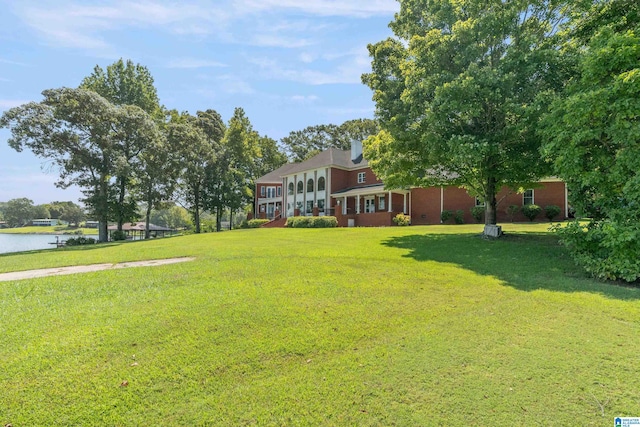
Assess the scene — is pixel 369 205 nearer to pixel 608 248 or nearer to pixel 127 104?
pixel 608 248

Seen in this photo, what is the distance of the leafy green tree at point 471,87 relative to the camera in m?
9.87

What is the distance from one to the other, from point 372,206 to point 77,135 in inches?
937

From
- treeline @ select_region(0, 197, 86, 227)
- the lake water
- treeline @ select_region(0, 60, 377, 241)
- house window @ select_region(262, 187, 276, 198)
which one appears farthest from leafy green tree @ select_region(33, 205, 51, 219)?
house window @ select_region(262, 187, 276, 198)

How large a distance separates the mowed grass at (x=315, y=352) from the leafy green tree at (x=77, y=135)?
2063cm

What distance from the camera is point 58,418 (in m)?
2.46

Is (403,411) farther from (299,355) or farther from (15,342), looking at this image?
(15,342)

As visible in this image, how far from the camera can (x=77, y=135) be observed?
23.0 meters

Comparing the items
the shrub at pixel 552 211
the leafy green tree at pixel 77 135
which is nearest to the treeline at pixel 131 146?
the leafy green tree at pixel 77 135

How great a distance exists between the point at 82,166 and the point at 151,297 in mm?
24237

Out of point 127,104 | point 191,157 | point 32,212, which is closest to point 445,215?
point 191,157

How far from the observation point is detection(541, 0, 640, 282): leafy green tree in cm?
642

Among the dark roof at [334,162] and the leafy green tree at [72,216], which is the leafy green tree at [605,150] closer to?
the dark roof at [334,162]

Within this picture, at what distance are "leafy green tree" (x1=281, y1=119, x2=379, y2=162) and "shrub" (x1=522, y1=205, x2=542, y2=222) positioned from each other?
33.1m

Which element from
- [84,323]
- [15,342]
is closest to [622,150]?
[84,323]
